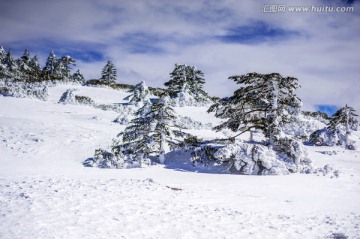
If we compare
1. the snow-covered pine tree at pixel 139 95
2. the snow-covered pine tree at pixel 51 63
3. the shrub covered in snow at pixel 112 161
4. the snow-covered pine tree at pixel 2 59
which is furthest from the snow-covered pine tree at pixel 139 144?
the snow-covered pine tree at pixel 51 63

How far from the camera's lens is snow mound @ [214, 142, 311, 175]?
17859 millimetres

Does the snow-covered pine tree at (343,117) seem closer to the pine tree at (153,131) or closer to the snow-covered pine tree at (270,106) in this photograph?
the snow-covered pine tree at (270,106)

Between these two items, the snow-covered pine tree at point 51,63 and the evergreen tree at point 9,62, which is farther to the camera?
the snow-covered pine tree at point 51,63

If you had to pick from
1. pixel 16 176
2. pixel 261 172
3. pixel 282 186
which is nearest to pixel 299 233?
pixel 282 186

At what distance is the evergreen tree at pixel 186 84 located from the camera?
45.9m

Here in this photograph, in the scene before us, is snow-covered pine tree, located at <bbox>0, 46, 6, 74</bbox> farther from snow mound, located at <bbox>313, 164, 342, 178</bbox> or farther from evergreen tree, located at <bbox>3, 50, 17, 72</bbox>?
snow mound, located at <bbox>313, 164, 342, 178</bbox>

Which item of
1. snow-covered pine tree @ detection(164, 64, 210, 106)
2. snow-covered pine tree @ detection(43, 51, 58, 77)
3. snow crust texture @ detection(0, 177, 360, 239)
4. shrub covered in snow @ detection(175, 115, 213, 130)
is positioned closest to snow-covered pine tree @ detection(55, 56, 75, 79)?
snow-covered pine tree @ detection(43, 51, 58, 77)

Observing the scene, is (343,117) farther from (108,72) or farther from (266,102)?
(108,72)

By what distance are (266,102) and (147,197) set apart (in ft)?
39.7

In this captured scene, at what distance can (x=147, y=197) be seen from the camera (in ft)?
39.2

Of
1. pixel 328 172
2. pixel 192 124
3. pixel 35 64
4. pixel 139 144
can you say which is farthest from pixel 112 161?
pixel 35 64

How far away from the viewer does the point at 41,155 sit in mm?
18578

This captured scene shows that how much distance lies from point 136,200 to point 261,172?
9.53m

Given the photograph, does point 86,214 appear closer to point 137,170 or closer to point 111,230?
point 111,230
